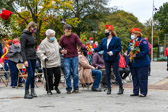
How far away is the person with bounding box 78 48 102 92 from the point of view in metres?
9.63

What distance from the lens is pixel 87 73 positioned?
9.66 meters

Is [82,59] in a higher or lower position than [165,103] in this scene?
higher

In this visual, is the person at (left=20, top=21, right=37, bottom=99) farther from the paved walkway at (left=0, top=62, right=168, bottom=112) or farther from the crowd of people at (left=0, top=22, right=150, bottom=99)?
the paved walkway at (left=0, top=62, right=168, bottom=112)

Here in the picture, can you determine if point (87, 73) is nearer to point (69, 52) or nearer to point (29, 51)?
point (69, 52)

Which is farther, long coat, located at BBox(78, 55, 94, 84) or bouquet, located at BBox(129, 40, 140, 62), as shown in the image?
long coat, located at BBox(78, 55, 94, 84)

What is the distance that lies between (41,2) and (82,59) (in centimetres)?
2191

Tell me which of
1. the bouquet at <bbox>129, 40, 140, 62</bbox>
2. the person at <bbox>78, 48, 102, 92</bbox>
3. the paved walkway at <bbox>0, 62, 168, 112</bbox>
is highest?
the bouquet at <bbox>129, 40, 140, 62</bbox>

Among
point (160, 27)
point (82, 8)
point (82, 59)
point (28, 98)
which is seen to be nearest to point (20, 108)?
point (28, 98)

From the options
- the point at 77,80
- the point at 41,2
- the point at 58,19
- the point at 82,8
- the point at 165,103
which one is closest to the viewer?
the point at 165,103

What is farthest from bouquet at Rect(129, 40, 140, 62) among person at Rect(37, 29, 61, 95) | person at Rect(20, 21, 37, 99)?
person at Rect(20, 21, 37, 99)

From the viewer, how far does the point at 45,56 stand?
8.64m

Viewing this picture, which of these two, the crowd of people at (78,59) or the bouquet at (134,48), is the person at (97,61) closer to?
the crowd of people at (78,59)

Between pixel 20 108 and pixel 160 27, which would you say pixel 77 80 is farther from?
pixel 160 27

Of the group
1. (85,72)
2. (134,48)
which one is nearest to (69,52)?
(85,72)
